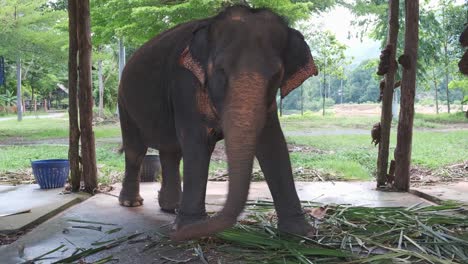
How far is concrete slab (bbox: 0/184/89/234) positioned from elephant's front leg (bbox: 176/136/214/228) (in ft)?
4.77

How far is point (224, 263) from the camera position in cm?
321

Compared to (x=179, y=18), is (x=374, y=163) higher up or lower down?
lower down

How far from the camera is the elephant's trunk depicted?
260 cm

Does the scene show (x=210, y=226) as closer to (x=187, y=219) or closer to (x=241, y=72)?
(x=241, y=72)

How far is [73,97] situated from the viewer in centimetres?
588

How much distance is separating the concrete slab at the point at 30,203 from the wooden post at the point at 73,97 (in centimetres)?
29

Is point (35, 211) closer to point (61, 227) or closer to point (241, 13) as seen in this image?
point (61, 227)

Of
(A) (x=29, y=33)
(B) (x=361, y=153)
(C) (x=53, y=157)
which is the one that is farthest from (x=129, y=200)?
(A) (x=29, y=33)

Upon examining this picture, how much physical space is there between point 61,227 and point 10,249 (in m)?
0.69

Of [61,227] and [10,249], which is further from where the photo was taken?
[61,227]

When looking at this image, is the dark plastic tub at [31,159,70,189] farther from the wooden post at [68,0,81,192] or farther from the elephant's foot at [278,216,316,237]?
the elephant's foot at [278,216,316,237]

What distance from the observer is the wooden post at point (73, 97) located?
5824mm

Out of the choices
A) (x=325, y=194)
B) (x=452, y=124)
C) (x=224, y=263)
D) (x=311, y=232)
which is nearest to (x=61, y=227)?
(x=224, y=263)

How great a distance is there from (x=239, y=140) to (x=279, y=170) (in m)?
1.13
